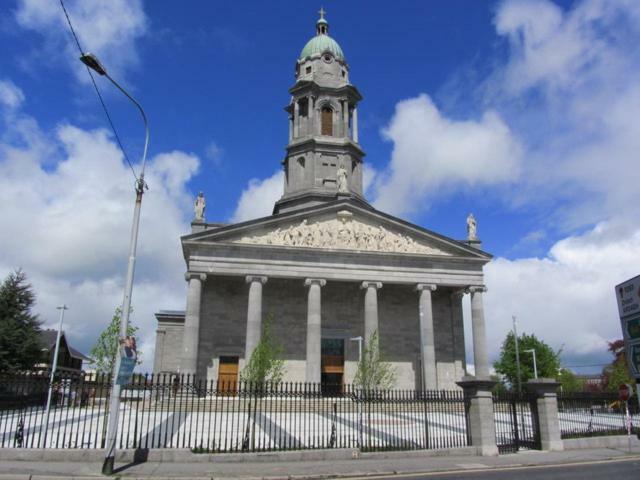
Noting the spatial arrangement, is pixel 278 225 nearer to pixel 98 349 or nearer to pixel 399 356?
pixel 399 356

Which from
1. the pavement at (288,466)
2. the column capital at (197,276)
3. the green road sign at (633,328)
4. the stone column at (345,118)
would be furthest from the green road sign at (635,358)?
the stone column at (345,118)

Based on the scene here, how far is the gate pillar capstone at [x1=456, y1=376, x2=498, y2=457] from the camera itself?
15.9m

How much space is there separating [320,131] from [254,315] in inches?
800

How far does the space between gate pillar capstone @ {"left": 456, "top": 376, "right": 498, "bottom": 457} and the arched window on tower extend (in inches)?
1356

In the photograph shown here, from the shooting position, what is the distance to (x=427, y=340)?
3619 centimetres

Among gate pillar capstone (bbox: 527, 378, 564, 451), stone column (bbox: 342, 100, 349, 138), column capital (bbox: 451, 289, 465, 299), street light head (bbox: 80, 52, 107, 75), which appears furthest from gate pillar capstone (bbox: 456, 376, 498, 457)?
stone column (bbox: 342, 100, 349, 138)

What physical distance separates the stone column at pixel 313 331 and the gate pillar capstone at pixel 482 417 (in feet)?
57.5

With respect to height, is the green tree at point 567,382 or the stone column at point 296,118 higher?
the stone column at point 296,118

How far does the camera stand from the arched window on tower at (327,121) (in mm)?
47456

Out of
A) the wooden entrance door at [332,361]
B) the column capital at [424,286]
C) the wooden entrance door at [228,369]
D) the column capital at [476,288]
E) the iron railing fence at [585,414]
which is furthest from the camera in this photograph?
the wooden entrance door at [332,361]

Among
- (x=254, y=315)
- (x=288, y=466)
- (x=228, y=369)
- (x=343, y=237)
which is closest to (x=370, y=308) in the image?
(x=343, y=237)

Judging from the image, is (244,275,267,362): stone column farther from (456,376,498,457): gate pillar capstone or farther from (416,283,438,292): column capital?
(456,376,498,457): gate pillar capstone

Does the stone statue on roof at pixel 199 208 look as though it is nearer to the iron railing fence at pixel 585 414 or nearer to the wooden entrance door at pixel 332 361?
the wooden entrance door at pixel 332 361

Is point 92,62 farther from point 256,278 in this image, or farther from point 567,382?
point 567,382
